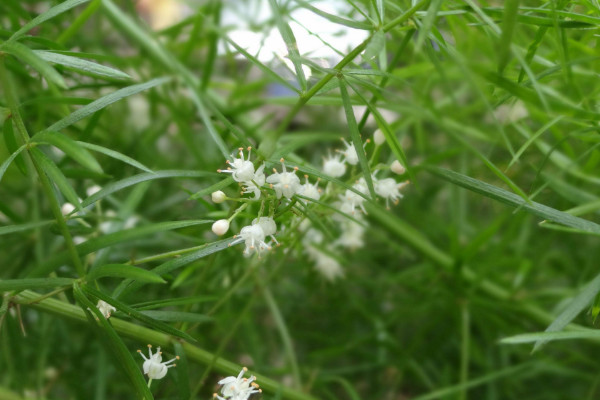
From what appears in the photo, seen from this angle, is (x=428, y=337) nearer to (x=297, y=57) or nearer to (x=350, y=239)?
(x=350, y=239)

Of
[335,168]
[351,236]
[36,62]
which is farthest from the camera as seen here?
[351,236]

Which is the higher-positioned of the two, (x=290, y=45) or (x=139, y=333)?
(x=290, y=45)

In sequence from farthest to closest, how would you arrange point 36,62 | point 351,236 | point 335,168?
point 351,236, point 335,168, point 36,62

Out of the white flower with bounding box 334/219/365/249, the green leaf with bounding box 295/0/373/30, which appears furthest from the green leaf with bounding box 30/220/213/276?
the white flower with bounding box 334/219/365/249

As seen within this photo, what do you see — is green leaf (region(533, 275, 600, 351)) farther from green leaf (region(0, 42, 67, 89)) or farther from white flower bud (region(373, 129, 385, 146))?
green leaf (region(0, 42, 67, 89))

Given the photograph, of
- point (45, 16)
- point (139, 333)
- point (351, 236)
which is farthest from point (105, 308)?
point (351, 236)

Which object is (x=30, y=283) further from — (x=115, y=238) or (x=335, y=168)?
(x=335, y=168)

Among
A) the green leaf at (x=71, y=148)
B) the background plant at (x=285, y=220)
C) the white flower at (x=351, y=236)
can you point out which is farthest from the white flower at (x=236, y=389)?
the white flower at (x=351, y=236)

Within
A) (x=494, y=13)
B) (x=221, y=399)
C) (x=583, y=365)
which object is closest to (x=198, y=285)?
(x=221, y=399)
